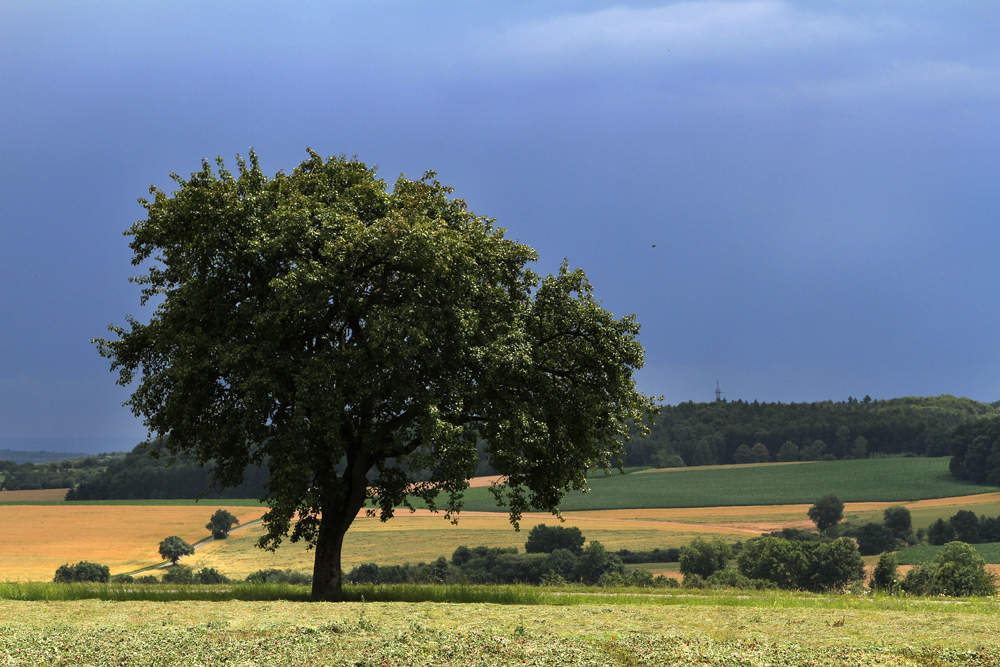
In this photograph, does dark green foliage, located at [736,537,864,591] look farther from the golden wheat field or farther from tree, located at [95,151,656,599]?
tree, located at [95,151,656,599]

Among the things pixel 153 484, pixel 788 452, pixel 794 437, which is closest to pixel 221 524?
pixel 153 484

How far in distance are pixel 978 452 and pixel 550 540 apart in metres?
90.4

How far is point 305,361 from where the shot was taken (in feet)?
79.8

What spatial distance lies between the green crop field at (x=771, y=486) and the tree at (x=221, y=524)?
37.5 metres

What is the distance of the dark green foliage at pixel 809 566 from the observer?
2463 inches

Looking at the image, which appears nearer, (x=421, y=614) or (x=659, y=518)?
(x=421, y=614)

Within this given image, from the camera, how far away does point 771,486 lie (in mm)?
136875

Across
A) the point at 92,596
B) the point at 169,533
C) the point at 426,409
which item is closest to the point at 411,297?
the point at 426,409

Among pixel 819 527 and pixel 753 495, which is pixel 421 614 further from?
pixel 753 495

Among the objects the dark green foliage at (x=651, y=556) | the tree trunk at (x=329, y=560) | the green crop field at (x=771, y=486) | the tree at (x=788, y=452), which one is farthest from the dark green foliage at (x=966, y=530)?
the tree trunk at (x=329, y=560)

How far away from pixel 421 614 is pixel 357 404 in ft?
29.2

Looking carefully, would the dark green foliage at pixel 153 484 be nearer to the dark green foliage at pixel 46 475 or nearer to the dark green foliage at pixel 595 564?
the dark green foliage at pixel 46 475

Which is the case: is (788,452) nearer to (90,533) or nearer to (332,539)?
(90,533)

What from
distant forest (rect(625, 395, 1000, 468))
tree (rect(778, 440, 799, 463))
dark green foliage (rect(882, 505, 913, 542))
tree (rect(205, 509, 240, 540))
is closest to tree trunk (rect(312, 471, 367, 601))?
tree (rect(205, 509, 240, 540))
